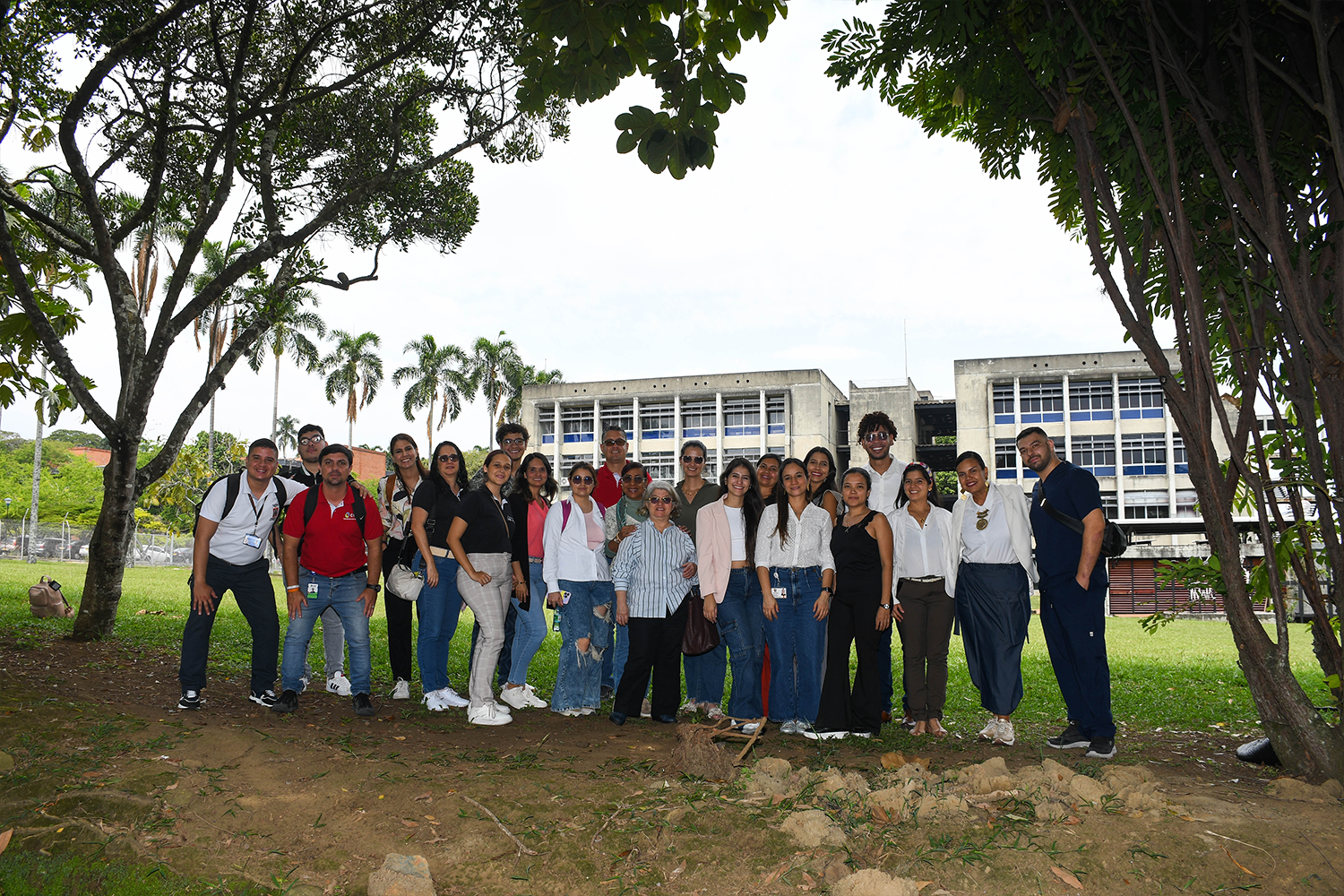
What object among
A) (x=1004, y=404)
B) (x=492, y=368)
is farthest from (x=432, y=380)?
(x=1004, y=404)

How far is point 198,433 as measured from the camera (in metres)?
49.8

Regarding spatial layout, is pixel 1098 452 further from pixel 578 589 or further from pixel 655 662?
pixel 578 589

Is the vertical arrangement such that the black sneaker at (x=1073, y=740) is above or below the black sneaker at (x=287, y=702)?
below

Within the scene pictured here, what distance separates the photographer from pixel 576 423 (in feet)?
187

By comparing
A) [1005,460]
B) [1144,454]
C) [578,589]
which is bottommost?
→ [578,589]

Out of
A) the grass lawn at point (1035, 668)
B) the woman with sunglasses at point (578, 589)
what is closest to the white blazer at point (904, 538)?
the grass lawn at point (1035, 668)

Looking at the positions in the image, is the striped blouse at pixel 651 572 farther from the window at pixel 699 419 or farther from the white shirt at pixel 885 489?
the window at pixel 699 419

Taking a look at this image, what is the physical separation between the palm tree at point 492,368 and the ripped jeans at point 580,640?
47.9 meters

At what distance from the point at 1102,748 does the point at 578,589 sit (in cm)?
369

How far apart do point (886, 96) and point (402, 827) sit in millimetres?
5907

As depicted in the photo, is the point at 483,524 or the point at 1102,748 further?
the point at 483,524

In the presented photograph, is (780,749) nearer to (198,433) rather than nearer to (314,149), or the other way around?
(314,149)

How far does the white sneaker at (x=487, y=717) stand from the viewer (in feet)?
19.6

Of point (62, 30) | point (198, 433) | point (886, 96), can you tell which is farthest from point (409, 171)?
point (198, 433)
